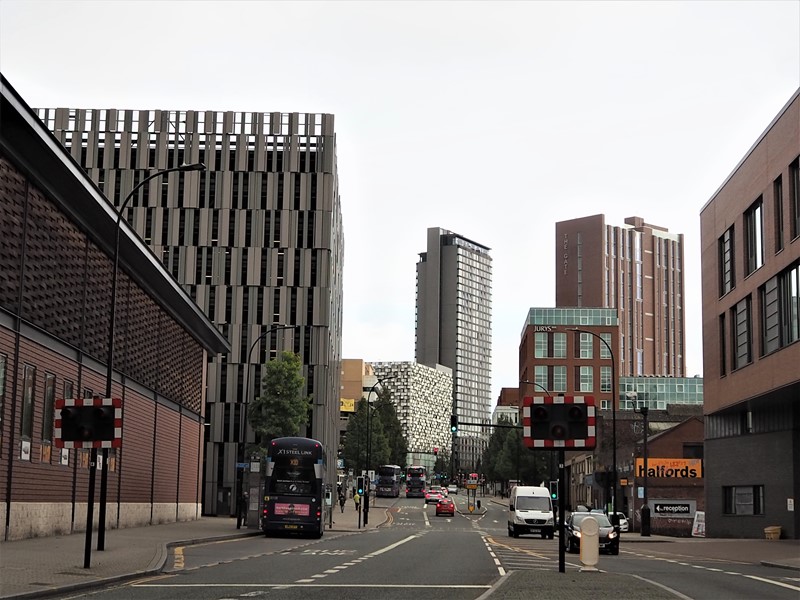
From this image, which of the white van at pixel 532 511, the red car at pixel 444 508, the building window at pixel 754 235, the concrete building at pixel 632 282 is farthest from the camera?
the concrete building at pixel 632 282

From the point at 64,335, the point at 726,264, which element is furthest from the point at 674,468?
the point at 64,335

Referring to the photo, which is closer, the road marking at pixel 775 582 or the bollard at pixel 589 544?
the bollard at pixel 589 544

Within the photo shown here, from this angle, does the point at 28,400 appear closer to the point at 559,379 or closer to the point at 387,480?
the point at 387,480

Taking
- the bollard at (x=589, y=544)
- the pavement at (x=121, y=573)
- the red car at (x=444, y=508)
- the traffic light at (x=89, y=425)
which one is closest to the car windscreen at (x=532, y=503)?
the pavement at (x=121, y=573)

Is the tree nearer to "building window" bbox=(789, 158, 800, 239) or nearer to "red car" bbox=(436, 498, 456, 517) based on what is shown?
"red car" bbox=(436, 498, 456, 517)

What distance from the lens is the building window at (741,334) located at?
163 ft

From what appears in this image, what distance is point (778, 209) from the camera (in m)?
44.9

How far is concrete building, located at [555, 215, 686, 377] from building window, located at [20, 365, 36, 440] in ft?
458

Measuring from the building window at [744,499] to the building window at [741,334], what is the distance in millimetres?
6554

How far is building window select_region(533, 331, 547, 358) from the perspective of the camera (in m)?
135

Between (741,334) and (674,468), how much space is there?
21.6 meters

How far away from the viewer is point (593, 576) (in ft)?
61.2

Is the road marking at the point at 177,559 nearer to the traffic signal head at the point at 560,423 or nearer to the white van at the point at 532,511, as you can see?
the traffic signal head at the point at 560,423

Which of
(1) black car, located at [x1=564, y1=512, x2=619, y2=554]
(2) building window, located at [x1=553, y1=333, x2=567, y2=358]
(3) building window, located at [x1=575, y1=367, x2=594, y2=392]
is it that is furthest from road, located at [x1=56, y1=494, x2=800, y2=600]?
(2) building window, located at [x1=553, y1=333, x2=567, y2=358]
